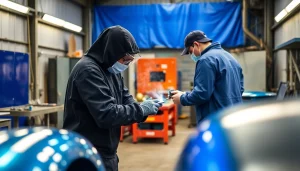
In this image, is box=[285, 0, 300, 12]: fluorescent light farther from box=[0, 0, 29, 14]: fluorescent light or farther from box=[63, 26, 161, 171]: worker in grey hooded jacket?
box=[63, 26, 161, 171]: worker in grey hooded jacket

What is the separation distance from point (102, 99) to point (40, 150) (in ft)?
3.32

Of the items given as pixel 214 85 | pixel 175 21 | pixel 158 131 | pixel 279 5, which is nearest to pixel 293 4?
pixel 279 5

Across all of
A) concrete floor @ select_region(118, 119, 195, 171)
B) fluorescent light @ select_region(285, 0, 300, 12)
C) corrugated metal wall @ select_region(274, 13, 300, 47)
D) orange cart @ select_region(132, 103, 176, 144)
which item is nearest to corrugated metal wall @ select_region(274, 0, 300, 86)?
corrugated metal wall @ select_region(274, 13, 300, 47)

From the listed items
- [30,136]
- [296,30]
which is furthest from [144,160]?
[30,136]

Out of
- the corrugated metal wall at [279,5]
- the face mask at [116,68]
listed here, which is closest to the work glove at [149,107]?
the face mask at [116,68]

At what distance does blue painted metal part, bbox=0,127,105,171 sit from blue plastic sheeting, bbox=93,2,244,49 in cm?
853

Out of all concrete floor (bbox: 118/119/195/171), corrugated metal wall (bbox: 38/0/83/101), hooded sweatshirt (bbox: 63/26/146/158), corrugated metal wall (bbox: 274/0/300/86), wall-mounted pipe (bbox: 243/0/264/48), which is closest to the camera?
hooded sweatshirt (bbox: 63/26/146/158)

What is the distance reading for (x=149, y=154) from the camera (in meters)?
5.42

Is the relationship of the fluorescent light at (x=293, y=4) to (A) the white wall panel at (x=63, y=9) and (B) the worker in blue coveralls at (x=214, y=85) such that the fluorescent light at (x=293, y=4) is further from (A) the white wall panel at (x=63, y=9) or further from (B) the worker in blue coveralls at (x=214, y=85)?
(A) the white wall panel at (x=63, y=9)

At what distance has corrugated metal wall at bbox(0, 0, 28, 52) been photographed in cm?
591

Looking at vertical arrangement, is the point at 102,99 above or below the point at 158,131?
above

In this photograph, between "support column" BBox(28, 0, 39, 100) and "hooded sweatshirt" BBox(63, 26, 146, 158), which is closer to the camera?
"hooded sweatshirt" BBox(63, 26, 146, 158)

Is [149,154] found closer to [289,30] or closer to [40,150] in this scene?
[289,30]

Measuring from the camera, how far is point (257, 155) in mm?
475
